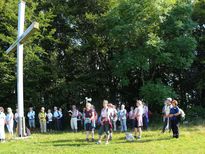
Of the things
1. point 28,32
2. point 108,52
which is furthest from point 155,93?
point 28,32

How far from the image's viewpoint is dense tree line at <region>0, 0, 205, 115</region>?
28.0m

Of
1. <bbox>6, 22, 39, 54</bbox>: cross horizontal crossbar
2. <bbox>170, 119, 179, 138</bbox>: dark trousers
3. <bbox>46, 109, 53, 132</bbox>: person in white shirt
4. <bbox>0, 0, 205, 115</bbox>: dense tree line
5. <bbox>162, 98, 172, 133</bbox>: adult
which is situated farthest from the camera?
<bbox>0, 0, 205, 115</bbox>: dense tree line

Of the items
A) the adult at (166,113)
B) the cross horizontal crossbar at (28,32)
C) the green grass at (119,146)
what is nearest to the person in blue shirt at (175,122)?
the green grass at (119,146)

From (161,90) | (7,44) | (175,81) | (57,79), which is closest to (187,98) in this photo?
(175,81)

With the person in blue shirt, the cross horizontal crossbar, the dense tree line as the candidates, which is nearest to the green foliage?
the dense tree line

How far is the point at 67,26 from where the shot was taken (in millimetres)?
33594

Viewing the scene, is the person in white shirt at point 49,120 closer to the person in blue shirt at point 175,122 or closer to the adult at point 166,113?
the adult at point 166,113

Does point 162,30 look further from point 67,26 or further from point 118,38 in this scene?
point 67,26

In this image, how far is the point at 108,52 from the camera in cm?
3312

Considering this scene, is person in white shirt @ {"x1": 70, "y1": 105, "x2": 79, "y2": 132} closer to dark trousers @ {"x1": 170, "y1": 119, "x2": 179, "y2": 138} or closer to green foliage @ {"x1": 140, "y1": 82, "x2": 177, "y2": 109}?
green foliage @ {"x1": 140, "y1": 82, "x2": 177, "y2": 109}

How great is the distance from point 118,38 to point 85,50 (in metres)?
5.02

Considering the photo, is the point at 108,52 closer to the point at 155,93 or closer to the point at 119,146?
the point at 155,93

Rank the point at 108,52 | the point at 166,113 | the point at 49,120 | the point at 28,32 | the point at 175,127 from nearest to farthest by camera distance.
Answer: the point at 175,127
the point at 28,32
the point at 166,113
the point at 49,120
the point at 108,52

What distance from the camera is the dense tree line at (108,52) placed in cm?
2803
